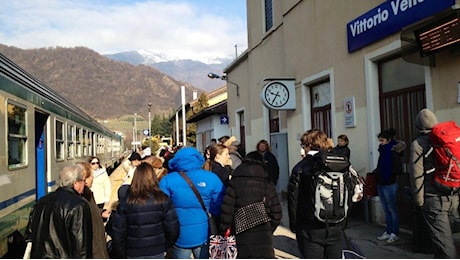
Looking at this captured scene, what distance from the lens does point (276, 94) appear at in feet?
37.9

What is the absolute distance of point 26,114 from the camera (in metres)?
7.12

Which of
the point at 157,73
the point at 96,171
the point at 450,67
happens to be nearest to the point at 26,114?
the point at 96,171

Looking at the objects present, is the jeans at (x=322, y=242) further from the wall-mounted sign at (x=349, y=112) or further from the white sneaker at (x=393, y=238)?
the wall-mounted sign at (x=349, y=112)

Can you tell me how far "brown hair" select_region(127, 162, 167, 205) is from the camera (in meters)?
4.14

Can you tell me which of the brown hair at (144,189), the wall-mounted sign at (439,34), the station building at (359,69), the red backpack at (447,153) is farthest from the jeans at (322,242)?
the wall-mounted sign at (439,34)

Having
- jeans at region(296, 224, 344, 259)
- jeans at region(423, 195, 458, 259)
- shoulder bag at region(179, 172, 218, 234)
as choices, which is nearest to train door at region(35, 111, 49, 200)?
shoulder bag at region(179, 172, 218, 234)

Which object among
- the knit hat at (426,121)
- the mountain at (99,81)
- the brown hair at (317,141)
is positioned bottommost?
the brown hair at (317,141)

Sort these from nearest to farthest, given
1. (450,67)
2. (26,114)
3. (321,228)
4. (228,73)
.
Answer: (321,228)
(450,67)
(26,114)
(228,73)

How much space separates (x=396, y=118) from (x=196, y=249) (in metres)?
4.79

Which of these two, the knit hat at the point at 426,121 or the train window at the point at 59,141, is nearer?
→ the knit hat at the point at 426,121

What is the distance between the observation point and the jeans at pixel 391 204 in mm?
6695

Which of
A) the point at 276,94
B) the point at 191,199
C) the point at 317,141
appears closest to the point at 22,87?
the point at 191,199

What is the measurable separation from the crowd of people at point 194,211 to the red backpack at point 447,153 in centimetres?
14

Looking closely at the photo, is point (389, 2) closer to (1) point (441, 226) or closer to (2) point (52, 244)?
(1) point (441, 226)
